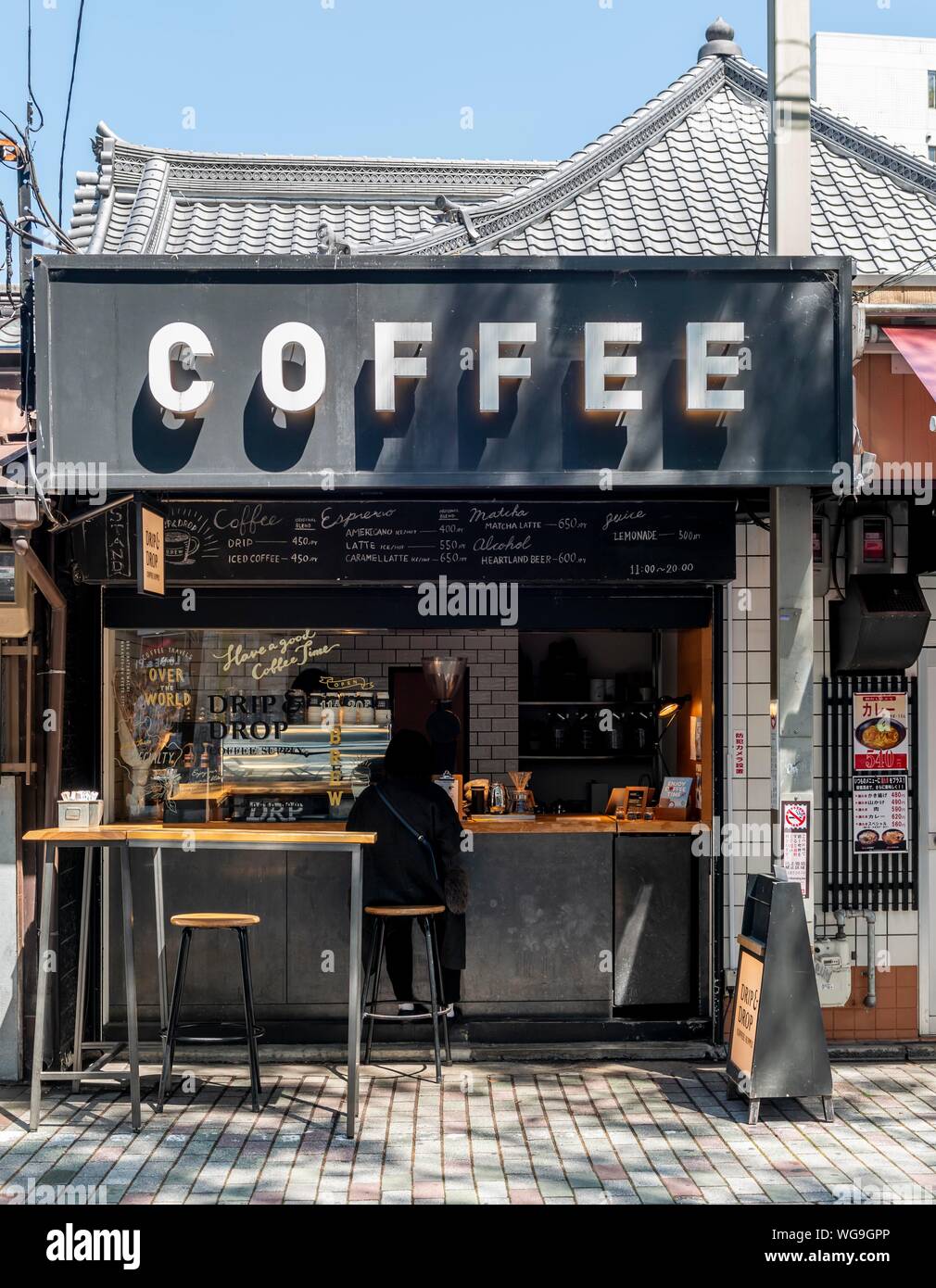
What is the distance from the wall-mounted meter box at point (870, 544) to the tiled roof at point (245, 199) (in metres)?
4.49

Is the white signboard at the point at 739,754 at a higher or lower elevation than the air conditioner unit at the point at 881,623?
lower

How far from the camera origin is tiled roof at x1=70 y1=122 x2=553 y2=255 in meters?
9.98

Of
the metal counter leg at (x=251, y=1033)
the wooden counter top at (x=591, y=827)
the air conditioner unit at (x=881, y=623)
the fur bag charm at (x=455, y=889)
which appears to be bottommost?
the metal counter leg at (x=251, y=1033)

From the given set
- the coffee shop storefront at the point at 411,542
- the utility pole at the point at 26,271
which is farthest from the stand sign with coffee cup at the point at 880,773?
the utility pole at the point at 26,271

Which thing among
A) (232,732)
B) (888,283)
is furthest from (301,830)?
(888,283)

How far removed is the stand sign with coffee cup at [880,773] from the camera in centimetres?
805

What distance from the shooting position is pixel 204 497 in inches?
303

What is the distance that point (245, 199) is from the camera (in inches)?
439

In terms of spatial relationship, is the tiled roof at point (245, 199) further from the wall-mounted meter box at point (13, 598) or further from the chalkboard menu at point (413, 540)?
the wall-mounted meter box at point (13, 598)
